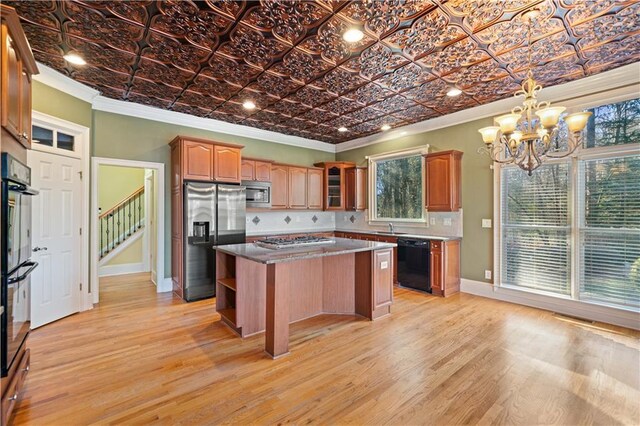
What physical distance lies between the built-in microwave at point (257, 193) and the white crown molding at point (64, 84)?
248cm

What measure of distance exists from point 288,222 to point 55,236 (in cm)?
394

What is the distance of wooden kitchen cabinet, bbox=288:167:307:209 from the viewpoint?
621cm

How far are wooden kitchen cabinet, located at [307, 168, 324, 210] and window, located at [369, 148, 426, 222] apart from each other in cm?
117

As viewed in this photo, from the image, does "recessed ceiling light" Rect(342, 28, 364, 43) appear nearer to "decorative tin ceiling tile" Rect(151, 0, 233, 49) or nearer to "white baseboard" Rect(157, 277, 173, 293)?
"decorative tin ceiling tile" Rect(151, 0, 233, 49)

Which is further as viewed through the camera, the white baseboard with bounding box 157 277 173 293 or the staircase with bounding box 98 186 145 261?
the staircase with bounding box 98 186 145 261

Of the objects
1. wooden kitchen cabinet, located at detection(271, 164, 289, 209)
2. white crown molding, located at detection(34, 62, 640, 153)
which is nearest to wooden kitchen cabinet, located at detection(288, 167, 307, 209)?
wooden kitchen cabinet, located at detection(271, 164, 289, 209)

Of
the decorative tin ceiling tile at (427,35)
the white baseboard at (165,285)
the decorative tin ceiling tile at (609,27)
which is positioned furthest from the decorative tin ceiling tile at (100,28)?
the decorative tin ceiling tile at (609,27)

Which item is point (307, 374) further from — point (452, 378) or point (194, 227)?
point (194, 227)

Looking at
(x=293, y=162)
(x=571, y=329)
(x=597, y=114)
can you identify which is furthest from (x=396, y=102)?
(x=571, y=329)

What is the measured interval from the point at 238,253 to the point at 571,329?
3.83 metres

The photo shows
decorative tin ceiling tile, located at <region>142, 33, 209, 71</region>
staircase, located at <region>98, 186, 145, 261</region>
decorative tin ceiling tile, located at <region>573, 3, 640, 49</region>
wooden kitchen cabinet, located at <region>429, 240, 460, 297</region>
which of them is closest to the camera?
decorative tin ceiling tile, located at <region>573, 3, 640, 49</region>

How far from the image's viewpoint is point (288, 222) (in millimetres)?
6551

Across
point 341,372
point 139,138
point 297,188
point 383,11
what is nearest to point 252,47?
point 383,11

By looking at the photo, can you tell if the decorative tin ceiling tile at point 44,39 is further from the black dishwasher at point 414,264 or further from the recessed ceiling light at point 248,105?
the black dishwasher at point 414,264
